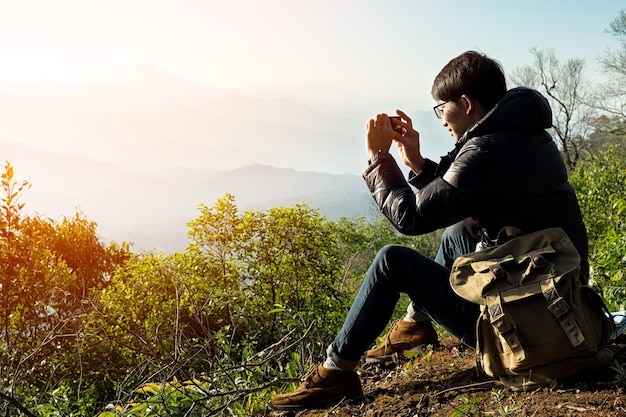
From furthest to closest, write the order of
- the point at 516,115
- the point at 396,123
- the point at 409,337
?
1. the point at 409,337
2. the point at 396,123
3. the point at 516,115

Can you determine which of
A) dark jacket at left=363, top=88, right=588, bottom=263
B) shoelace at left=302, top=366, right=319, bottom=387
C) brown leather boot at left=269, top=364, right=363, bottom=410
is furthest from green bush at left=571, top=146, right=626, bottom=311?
shoelace at left=302, top=366, right=319, bottom=387

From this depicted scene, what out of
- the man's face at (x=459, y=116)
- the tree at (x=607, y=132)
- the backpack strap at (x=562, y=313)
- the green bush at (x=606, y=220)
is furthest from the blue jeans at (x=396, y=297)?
the tree at (x=607, y=132)

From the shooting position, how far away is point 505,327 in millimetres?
2324

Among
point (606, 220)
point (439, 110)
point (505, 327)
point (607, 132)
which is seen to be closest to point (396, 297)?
point (505, 327)

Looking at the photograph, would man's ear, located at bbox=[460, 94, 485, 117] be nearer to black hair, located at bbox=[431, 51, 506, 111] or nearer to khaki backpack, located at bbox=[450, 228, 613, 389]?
black hair, located at bbox=[431, 51, 506, 111]

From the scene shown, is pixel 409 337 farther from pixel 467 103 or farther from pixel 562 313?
pixel 467 103

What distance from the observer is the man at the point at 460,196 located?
7.72 ft

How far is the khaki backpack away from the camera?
2287 millimetres

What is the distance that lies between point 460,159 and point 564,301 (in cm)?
66

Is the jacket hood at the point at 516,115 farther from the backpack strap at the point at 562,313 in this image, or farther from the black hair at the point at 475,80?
the backpack strap at the point at 562,313

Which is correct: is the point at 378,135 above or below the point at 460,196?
above

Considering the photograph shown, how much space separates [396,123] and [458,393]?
4.34 feet

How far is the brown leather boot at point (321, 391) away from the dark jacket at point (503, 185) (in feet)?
2.68

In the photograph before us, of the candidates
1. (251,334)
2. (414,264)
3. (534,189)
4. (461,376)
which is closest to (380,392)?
(461,376)
